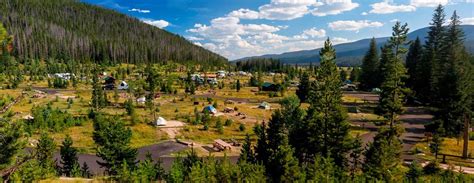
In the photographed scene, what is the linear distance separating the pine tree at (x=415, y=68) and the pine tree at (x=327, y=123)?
158ft

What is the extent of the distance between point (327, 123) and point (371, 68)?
77718 millimetres

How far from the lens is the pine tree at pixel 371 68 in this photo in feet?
323

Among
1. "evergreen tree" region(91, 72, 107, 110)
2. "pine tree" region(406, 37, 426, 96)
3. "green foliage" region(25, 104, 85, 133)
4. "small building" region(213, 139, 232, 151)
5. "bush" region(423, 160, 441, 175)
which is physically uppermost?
"pine tree" region(406, 37, 426, 96)

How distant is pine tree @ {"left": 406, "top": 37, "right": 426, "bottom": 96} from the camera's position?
75.2 meters

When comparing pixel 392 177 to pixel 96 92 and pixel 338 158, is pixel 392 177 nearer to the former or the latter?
pixel 338 158

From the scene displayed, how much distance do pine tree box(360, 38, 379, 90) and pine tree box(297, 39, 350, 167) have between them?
73928 millimetres

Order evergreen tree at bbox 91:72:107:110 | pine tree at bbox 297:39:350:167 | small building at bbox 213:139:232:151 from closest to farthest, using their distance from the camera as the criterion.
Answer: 1. pine tree at bbox 297:39:350:167
2. small building at bbox 213:139:232:151
3. evergreen tree at bbox 91:72:107:110

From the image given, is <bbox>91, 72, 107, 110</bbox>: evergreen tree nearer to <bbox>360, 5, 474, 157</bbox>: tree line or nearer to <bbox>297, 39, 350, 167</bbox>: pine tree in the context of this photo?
<bbox>297, 39, 350, 167</bbox>: pine tree

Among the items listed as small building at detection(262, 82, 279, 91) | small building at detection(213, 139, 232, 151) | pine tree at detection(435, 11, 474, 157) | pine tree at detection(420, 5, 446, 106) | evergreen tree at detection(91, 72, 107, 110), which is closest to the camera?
small building at detection(213, 139, 232, 151)

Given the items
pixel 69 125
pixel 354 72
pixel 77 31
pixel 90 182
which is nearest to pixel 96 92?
pixel 69 125

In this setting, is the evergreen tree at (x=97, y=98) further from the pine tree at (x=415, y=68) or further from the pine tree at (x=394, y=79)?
the pine tree at (x=415, y=68)

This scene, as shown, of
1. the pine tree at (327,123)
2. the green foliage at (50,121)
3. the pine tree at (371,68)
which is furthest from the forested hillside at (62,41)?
the pine tree at (327,123)

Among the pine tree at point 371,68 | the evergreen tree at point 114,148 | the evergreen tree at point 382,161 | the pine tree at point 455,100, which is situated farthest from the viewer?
the pine tree at point 371,68

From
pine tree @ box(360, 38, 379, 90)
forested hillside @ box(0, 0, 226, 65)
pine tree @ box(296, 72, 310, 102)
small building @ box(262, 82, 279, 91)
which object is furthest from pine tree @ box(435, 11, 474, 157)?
forested hillside @ box(0, 0, 226, 65)
